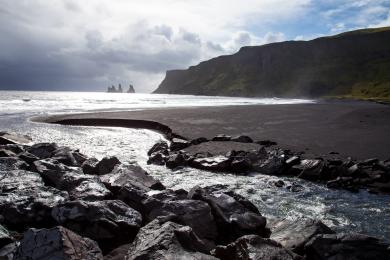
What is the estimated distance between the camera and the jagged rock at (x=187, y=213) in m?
7.88

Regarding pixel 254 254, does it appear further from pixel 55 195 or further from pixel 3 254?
pixel 55 195

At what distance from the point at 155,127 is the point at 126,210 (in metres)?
25.9

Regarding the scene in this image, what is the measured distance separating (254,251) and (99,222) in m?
3.31

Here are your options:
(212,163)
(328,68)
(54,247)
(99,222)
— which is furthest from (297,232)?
(328,68)

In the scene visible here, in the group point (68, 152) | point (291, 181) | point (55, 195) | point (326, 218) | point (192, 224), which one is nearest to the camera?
point (192, 224)

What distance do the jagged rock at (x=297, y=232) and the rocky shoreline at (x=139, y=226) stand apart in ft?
0.07

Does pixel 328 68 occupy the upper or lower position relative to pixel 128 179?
upper

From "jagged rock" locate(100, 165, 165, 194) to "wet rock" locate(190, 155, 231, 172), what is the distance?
5133 millimetres

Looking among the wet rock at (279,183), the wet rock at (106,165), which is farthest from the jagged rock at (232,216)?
the wet rock at (106,165)

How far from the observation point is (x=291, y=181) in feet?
47.6

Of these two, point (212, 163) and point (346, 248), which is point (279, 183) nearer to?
point (212, 163)

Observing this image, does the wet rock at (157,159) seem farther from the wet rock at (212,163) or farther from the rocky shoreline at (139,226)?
the rocky shoreline at (139,226)

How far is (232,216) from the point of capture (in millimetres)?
8461

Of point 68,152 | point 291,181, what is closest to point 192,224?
point 291,181
